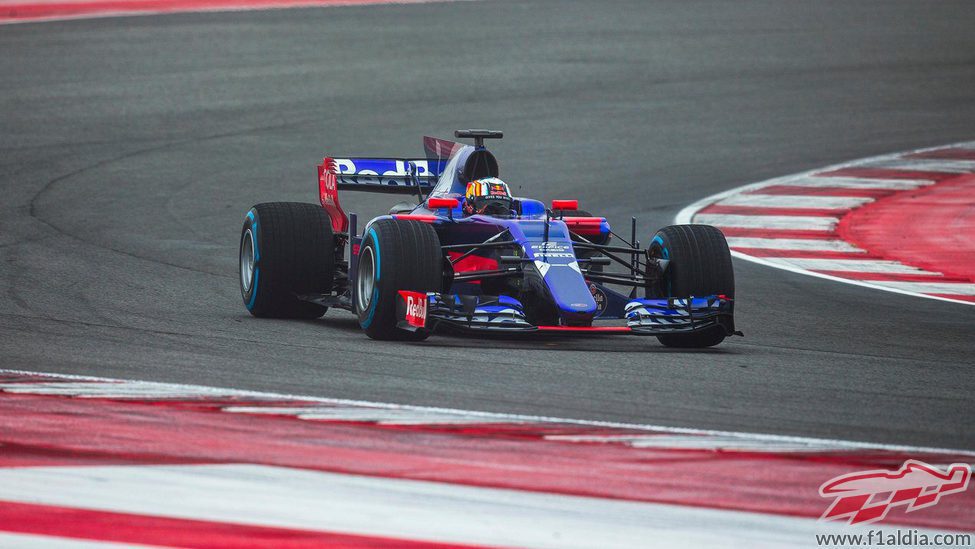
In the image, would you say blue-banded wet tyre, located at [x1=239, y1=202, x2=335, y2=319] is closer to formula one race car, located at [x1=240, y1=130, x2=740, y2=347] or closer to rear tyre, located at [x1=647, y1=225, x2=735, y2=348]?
formula one race car, located at [x1=240, y1=130, x2=740, y2=347]

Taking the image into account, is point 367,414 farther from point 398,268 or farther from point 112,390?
point 398,268

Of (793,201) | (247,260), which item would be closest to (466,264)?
(247,260)

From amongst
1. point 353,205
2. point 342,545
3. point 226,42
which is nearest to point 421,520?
point 342,545

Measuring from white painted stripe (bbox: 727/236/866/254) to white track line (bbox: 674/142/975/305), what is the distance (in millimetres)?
491

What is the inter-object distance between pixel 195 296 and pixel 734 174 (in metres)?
9.99

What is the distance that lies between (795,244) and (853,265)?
1268mm

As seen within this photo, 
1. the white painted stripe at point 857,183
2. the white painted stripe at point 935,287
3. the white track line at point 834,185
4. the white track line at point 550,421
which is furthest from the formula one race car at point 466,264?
the white painted stripe at point 857,183

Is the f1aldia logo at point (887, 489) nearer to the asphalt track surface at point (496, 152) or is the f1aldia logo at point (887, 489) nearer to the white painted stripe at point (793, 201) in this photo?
the asphalt track surface at point (496, 152)

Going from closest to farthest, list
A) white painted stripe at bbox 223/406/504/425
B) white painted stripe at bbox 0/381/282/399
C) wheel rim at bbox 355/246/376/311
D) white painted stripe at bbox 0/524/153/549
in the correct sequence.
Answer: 1. white painted stripe at bbox 0/524/153/549
2. white painted stripe at bbox 223/406/504/425
3. white painted stripe at bbox 0/381/282/399
4. wheel rim at bbox 355/246/376/311

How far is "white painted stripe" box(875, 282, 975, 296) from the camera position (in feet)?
43.5

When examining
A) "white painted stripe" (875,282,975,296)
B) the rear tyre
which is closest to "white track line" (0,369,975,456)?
the rear tyre

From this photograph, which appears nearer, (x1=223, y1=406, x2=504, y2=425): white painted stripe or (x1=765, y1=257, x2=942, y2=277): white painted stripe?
(x1=223, y1=406, x2=504, y2=425): white painted stripe

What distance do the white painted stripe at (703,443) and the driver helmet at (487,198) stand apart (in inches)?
163

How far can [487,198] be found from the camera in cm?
1089
